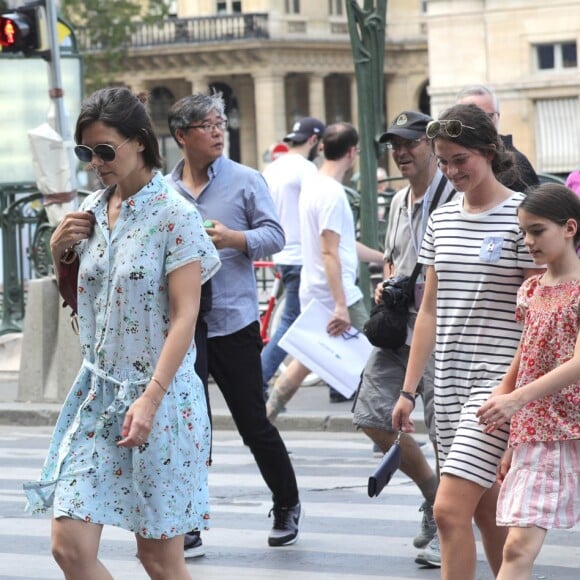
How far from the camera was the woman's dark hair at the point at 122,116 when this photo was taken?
5.42 meters

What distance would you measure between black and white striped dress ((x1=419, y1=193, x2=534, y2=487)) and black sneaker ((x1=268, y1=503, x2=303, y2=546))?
73.9 inches

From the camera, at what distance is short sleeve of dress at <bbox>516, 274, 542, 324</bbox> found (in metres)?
5.77

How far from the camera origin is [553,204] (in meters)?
5.73

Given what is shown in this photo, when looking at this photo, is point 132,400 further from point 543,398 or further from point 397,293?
point 397,293

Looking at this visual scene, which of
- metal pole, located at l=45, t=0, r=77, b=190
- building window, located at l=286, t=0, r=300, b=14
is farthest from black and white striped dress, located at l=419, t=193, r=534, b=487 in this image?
building window, located at l=286, t=0, r=300, b=14

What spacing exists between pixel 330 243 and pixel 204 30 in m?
60.2

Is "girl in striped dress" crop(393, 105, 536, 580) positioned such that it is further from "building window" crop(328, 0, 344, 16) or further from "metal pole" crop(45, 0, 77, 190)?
"building window" crop(328, 0, 344, 16)

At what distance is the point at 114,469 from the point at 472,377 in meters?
1.28

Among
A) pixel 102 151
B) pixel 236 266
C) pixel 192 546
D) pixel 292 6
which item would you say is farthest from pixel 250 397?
pixel 292 6

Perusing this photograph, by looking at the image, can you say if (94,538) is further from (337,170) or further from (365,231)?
(365,231)

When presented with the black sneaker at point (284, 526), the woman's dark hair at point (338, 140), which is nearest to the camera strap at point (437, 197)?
the black sneaker at point (284, 526)

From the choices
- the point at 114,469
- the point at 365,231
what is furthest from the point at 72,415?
the point at 365,231

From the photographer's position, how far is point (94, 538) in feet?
17.3

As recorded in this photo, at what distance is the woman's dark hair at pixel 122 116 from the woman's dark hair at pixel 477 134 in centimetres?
105
